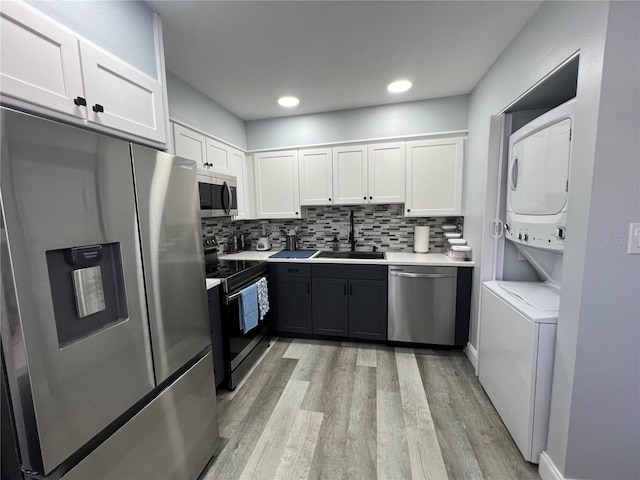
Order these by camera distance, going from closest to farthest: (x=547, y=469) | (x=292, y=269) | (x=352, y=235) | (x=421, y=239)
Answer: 1. (x=547, y=469)
2. (x=292, y=269)
3. (x=421, y=239)
4. (x=352, y=235)

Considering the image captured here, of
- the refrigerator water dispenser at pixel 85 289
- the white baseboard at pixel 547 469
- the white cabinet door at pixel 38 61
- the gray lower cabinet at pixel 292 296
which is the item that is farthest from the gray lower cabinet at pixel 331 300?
the white cabinet door at pixel 38 61

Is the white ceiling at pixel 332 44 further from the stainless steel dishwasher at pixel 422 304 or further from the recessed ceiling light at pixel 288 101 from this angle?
the stainless steel dishwasher at pixel 422 304

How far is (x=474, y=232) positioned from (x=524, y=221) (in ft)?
2.38

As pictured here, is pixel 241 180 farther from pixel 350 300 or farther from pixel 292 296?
pixel 350 300

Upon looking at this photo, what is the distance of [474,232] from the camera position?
2324 mm

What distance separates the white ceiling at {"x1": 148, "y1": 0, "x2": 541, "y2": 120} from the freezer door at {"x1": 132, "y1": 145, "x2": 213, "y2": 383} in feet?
3.03

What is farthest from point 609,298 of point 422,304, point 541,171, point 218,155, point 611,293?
point 218,155

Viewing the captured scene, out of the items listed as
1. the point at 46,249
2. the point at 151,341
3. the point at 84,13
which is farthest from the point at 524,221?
the point at 84,13

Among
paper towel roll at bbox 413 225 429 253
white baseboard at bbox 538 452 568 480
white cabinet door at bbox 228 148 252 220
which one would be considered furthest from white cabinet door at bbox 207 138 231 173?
white baseboard at bbox 538 452 568 480

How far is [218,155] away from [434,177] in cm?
216

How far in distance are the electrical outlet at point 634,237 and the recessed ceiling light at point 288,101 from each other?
8.13 feet

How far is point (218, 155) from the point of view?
2580 millimetres

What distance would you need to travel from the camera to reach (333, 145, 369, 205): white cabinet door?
9.38ft

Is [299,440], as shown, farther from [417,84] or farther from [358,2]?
[417,84]
